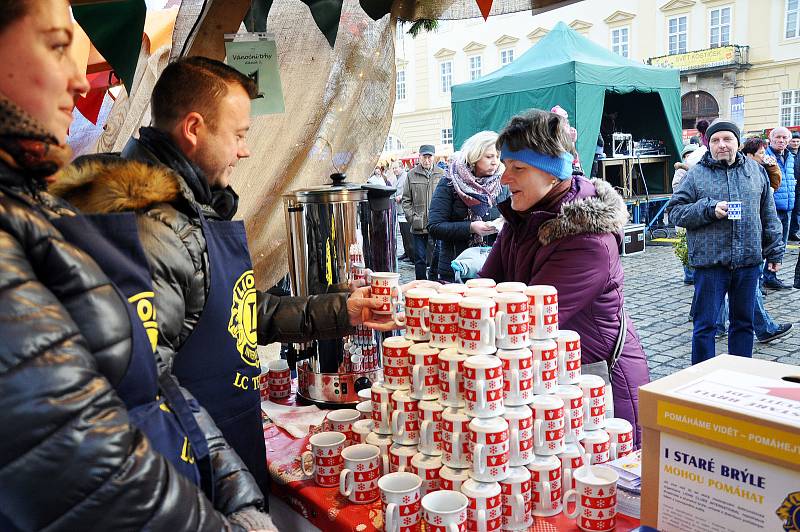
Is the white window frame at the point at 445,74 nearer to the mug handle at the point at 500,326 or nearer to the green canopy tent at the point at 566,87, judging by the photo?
the green canopy tent at the point at 566,87

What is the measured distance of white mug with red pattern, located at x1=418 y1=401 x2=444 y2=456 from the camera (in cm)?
164

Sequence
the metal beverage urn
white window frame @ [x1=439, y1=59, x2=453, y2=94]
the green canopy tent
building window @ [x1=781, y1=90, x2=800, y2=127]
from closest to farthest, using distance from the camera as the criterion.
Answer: the metal beverage urn < the green canopy tent < building window @ [x1=781, y1=90, x2=800, y2=127] < white window frame @ [x1=439, y1=59, x2=453, y2=94]

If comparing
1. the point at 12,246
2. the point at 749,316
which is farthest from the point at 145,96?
the point at 749,316

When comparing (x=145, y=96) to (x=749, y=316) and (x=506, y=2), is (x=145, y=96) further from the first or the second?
(x=749, y=316)

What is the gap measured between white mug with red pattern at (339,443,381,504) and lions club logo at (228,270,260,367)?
0.42 metres

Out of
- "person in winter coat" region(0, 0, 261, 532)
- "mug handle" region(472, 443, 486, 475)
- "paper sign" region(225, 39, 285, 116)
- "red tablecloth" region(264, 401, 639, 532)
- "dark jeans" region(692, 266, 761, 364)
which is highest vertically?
"paper sign" region(225, 39, 285, 116)

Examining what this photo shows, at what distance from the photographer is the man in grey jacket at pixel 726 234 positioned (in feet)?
16.1

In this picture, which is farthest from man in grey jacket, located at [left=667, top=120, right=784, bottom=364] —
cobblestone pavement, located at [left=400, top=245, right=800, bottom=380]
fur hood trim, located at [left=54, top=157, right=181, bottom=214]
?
fur hood trim, located at [left=54, top=157, right=181, bottom=214]

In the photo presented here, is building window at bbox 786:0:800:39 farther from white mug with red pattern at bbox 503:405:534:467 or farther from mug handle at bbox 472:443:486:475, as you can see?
mug handle at bbox 472:443:486:475

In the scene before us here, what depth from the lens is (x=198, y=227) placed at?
5.39 feet

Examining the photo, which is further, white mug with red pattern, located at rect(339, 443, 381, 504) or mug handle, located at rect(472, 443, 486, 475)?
white mug with red pattern, located at rect(339, 443, 381, 504)

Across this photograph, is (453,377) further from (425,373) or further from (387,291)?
(387,291)

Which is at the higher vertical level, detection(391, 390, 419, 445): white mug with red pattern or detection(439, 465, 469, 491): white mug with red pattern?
detection(391, 390, 419, 445): white mug with red pattern

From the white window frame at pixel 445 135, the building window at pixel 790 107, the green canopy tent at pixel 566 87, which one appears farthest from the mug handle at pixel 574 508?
the white window frame at pixel 445 135
